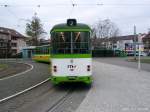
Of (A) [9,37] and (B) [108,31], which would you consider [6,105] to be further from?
(A) [9,37]

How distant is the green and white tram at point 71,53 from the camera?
15.4 meters

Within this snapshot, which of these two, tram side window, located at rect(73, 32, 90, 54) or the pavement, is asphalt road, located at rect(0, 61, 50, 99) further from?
tram side window, located at rect(73, 32, 90, 54)

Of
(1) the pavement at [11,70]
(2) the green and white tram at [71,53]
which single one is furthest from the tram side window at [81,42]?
(1) the pavement at [11,70]

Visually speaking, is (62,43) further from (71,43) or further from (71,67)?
(71,67)

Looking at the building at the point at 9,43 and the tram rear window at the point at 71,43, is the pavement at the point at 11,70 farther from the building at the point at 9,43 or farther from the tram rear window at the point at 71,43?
the building at the point at 9,43

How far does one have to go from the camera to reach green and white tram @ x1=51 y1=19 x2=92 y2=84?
50.5 feet

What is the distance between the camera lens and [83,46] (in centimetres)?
1571

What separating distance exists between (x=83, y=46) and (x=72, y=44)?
55 centimetres

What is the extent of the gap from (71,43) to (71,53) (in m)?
0.50

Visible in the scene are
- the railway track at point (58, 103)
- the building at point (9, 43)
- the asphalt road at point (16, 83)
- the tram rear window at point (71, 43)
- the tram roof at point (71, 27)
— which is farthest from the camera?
the building at point (9, 43)

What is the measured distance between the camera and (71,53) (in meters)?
15.5

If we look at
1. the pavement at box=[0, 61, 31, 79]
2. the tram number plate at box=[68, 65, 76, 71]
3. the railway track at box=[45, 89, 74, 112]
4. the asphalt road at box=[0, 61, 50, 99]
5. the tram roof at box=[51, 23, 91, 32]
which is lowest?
the pavement at box=[0, 61, 31, 79]

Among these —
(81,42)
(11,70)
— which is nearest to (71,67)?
(81,42)

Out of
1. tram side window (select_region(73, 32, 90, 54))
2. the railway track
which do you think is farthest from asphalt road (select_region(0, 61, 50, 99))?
tram side window (select_region(73, 32, 90, 54))
